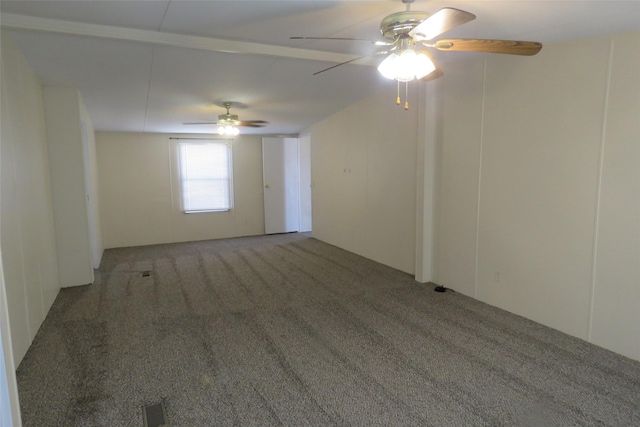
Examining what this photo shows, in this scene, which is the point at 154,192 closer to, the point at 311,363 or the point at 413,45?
the point at 311,363

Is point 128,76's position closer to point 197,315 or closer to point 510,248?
point 197,315

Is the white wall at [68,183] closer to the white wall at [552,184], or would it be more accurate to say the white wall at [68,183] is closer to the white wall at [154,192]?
the white wall at [154,192]

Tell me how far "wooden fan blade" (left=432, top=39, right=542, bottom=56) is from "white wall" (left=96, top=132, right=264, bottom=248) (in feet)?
20.3

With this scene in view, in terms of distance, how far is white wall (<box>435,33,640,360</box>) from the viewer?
2.52 metres

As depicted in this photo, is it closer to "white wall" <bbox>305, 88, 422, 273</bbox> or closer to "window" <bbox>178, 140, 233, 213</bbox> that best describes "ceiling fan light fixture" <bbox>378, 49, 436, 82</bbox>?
"white wall" <bbox>305, 88, 422, 273</bbox>

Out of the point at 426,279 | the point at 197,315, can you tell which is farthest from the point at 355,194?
the point at 197,315

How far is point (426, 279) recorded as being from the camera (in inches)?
168

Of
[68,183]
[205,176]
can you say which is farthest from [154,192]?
[68,183]

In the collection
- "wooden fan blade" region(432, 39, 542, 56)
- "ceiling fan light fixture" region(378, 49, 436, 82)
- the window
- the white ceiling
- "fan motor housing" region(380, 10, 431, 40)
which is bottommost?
the window

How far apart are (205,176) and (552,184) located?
6.45 meters

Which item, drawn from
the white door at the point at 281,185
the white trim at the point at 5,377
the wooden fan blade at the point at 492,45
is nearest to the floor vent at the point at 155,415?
the white trim at the point at 5,377

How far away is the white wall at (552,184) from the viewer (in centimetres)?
252

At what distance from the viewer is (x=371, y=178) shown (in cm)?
532

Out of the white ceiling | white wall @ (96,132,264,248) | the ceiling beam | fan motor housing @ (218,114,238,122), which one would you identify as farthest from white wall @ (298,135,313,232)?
the ceiling beam
